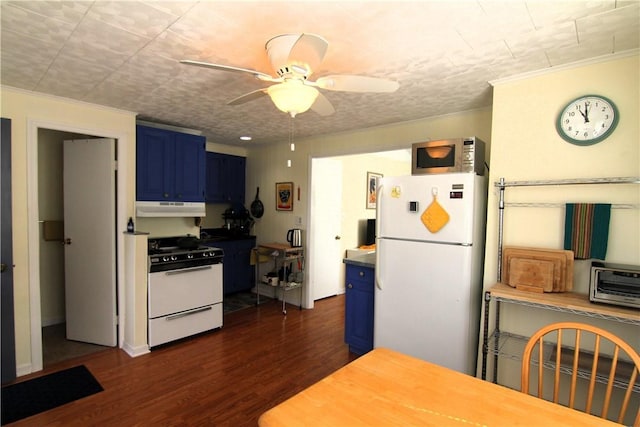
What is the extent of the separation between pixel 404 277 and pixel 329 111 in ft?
4.61

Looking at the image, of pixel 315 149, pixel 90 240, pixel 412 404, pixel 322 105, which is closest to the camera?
pixel 412 404

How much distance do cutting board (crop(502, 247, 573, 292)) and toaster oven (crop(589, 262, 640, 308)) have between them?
185 mm

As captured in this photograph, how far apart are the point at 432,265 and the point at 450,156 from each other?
0.83m

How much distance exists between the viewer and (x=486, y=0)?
1.35 metres

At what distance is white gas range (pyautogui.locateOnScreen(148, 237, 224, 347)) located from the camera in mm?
3170

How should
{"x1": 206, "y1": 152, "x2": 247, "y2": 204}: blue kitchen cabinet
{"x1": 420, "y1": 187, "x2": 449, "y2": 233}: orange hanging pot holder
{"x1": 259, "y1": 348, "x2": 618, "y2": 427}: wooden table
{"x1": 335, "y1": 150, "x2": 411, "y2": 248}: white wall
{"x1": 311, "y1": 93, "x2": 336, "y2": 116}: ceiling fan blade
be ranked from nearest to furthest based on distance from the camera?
1. {"x1": 259, "y1": 348, "x2": 618, "y2": 427}: wooden table
2. {"x1": 311, "y1": 93, "x2": 336, "y2": 116}: ceiling fan blade
3. {"x1": 420, "y1": 187, "x2": 449, "y2": 233}: orange hanging pot holder
4. {"x1": 206, "y1": 152, "x2": 247, "y2": 204}: blue kitchen cabinet
5. {"x1": 335, "y1": 150, "x2": 411, "y2": 248}: white wall

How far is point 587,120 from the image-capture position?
6.52 feet

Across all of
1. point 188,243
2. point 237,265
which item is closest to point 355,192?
point 237,265

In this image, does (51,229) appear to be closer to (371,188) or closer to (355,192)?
(355,192)

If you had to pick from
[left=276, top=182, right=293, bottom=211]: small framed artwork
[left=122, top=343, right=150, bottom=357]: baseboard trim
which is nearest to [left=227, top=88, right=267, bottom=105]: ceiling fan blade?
[left=122, top=343, right=150, bottom=357]: baseboard trim

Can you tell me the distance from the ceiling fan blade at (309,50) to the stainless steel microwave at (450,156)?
140 cm

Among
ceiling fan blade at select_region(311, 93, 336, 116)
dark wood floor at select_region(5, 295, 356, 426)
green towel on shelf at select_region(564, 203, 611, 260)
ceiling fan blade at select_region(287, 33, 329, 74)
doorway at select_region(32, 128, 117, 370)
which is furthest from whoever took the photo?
doorway at select_region(32, 128, 117, 370)

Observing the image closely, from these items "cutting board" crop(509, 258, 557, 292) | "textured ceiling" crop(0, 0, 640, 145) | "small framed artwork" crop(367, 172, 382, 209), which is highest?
"textured ceiling" crop(0, 0, 640, 145)

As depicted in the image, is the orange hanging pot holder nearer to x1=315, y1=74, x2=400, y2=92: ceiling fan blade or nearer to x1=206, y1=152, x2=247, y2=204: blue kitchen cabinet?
x1=315, y1=74, x2=400, y2=92: ceiling fan blade
